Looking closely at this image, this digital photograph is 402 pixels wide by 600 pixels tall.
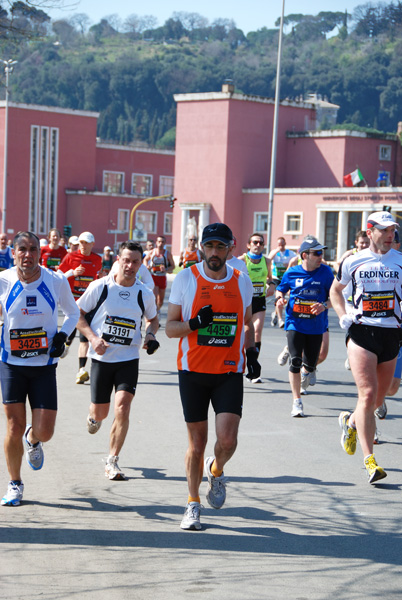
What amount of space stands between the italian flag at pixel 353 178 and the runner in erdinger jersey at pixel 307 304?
176 ft

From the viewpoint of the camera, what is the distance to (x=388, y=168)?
71625mm

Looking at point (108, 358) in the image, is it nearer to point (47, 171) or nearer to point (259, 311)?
point (259, 311)

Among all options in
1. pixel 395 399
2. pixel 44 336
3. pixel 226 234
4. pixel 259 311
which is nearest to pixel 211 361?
pixel 226 234

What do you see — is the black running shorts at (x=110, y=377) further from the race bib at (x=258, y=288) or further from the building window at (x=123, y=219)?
the building window at (x=123, y=219)

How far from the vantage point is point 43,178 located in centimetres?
8088

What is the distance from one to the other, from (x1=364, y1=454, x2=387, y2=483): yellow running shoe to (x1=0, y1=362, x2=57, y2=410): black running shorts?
2468 millimetres

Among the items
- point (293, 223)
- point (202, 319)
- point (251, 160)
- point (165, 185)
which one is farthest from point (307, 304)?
point (165, 185)

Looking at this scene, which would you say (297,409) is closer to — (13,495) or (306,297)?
(306,297)

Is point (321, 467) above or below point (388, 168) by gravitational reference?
below

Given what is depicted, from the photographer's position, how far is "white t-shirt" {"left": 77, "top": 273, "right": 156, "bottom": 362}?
792 centimetres

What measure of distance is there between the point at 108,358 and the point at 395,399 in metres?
5.66

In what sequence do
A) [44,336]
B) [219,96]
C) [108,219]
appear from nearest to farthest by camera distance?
[44,336]
[219,96]
[108,219]

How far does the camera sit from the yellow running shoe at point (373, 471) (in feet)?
24.2

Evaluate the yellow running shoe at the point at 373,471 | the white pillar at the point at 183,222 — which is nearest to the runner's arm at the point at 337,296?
the yellow running shoe at the point at 373,471
